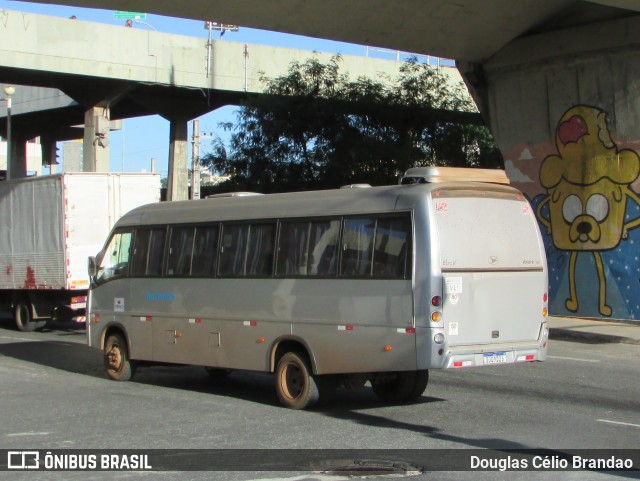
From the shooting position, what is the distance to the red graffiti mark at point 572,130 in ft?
65.3

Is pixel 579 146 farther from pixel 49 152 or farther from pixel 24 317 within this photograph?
pixel 49 152

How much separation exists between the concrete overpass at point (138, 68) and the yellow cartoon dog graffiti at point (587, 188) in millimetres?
13603

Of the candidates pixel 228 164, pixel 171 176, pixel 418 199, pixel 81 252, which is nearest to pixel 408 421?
pixel 418 199

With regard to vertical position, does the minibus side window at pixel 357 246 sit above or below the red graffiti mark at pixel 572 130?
below

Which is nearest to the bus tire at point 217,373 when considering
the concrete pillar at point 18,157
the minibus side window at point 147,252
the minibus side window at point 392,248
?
the minibus side window at point 147,252

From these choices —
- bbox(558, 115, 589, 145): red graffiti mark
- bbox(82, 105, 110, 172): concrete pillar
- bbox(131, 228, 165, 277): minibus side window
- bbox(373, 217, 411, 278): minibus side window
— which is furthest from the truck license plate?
bbox(82, 105, 110, 172): concrete pillar

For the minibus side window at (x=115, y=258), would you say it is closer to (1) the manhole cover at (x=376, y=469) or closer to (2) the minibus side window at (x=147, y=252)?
(2) the minibus side window at (x=147, y=252)

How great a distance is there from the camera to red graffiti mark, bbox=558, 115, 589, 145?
65.3ft

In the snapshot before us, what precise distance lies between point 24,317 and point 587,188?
45.8 ft

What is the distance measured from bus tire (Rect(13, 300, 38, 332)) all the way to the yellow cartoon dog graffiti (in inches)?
503

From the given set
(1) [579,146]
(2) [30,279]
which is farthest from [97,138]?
(1) [579,146]

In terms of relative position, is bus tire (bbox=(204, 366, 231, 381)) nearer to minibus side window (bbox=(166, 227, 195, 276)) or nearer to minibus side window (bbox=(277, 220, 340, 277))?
minibus side window (bbox=(166, 227, 195, 276))

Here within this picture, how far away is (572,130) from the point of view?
66.0 ft

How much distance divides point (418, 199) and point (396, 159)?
1990 centimetres
